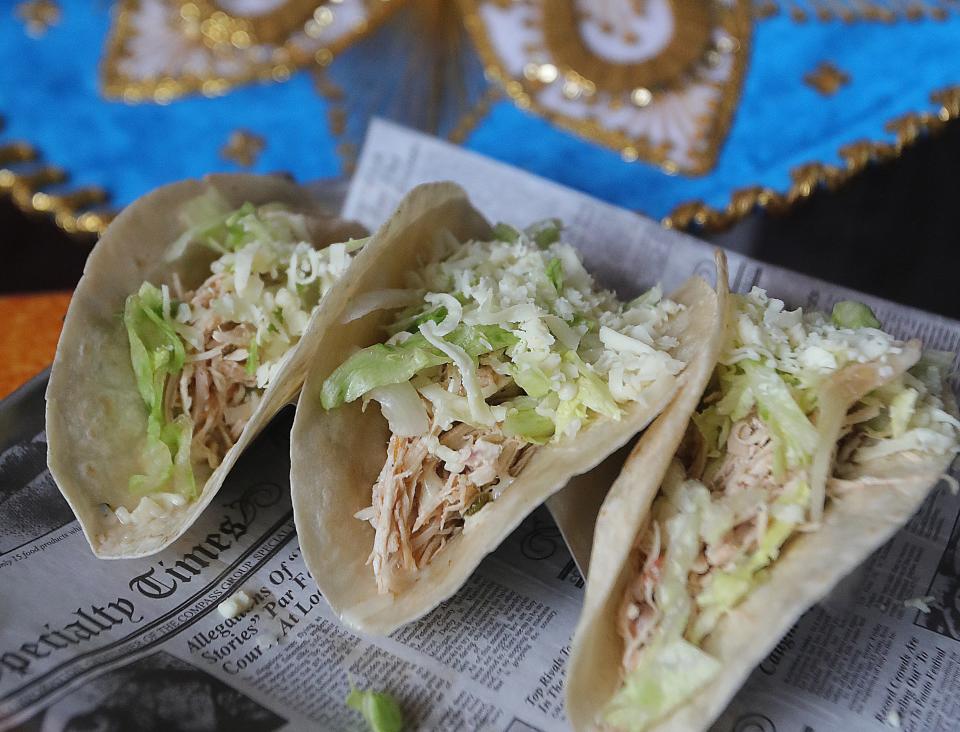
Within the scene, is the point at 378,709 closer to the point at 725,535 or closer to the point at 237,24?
the point at 725,535

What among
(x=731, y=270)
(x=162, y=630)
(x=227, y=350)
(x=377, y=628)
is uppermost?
(x=731, y=270)

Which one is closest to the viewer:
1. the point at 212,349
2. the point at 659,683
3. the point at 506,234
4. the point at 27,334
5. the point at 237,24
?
the point at 659,683

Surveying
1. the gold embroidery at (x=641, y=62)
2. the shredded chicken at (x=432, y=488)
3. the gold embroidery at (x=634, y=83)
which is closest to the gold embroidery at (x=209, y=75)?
the gold embroidery at (x=634, y=83)

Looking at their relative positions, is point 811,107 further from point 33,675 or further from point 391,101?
point 33,675

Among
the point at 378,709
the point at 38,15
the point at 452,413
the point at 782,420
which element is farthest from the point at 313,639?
the point at 38,15

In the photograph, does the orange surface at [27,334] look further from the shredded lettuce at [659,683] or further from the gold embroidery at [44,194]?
the shredded lettuce at [659,683]

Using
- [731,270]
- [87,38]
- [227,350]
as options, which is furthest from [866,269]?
[87,38]

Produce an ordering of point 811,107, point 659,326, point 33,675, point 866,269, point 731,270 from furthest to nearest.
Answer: point 811,107 → point 866,269 → point 731,270 → point 659,326 → point 33,675
